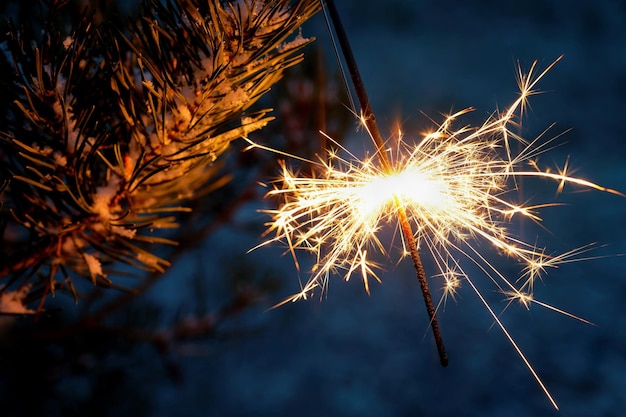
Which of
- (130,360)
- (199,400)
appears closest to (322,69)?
(130,360)

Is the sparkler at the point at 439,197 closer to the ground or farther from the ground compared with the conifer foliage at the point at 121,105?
closer to the ground

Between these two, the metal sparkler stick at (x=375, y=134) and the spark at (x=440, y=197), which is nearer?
the metal sparkler stick at (x=375, y=134)

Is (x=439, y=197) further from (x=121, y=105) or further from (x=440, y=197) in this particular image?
(x=121, y=105)

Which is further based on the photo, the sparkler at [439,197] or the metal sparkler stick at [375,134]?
the sparkler at [439,197]

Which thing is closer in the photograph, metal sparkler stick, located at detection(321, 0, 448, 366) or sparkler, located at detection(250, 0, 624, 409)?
metal sparkler stick, located at detection(321, 0, 448, 366)

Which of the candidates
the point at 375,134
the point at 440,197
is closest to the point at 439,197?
the point at 440,197

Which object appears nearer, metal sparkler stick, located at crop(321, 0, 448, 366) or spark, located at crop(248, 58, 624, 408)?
metal sparkler stick, located at crop(321, 0, 448, 366)

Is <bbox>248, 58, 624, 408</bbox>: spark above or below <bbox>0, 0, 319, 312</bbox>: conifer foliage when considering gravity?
below

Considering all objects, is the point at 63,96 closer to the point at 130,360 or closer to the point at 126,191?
the point at 126,191
